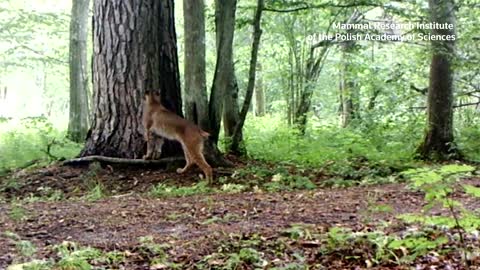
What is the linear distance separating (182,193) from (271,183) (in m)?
1.11

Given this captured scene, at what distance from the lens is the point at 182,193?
6398mm

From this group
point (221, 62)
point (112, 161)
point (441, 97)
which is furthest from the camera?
point (441, 97)

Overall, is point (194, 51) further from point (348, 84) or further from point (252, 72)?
point (348, 84)

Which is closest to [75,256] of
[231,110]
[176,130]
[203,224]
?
[203,224]

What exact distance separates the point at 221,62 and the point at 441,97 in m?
3.34

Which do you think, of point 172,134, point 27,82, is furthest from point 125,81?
point 27,82

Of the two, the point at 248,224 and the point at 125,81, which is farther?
the point at 125,81

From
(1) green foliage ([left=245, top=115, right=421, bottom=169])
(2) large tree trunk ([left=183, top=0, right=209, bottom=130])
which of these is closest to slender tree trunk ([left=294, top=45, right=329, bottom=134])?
(1) green foliage ([left=245, top=115, right=421, bottom=169])

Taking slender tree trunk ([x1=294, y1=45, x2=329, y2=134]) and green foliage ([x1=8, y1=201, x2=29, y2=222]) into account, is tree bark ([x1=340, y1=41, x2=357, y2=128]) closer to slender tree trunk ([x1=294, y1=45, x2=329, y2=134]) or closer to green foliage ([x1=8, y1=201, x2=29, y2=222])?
slender tree trunk ([x1=294, y1=45, x2=329, y2=134])

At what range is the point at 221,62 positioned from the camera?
8.38 metres

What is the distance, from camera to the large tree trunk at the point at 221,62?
823 centimetres

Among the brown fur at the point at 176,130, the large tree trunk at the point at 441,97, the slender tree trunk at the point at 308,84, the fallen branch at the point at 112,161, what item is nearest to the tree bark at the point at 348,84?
the slender tree trunk at the point at 308,84

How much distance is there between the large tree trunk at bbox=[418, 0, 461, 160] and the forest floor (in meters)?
2.27

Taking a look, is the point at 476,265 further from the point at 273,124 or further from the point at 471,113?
the point at 273,124
